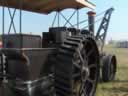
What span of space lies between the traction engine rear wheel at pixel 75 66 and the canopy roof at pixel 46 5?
98 cm

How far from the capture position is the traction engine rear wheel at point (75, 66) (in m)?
5.45

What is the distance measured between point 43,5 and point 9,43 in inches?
71.6

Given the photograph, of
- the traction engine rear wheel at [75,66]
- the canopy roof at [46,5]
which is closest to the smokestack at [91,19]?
the canopy roof at [46,5]

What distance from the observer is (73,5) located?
7070 millimetres

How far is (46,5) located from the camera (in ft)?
22.8

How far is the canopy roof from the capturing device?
248 inches

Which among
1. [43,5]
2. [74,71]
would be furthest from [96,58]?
[43,5]

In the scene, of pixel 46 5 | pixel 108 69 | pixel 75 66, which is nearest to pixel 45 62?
pixel 75 66

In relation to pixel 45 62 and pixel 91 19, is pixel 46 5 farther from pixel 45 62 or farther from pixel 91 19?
pixel 91 19

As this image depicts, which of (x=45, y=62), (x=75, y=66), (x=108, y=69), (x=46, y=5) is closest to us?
(x=45, y=62)

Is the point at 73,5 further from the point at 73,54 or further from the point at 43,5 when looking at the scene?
the point at 73,54

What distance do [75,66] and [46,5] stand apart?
185 centimetres

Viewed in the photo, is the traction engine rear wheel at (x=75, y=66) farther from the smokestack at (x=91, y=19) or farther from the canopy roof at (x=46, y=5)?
the smokestack at (x=91, y=19)

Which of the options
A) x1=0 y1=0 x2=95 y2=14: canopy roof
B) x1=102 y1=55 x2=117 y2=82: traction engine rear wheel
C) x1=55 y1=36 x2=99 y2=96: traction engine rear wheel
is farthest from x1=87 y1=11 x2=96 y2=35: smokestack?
x1=55 y1=36 x2=99 y2=96: traction engine rear wheel
